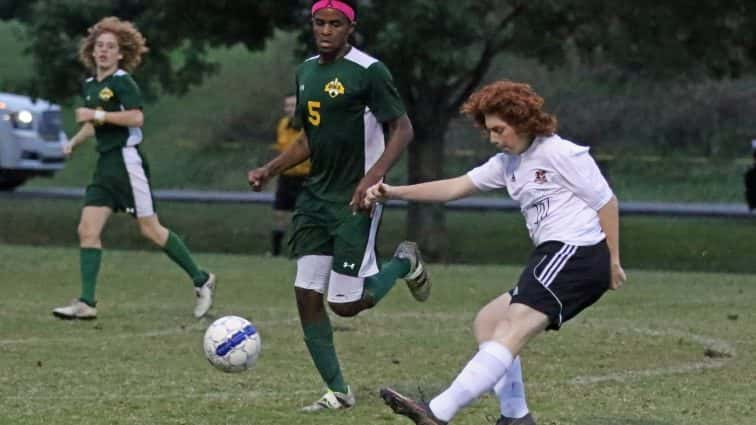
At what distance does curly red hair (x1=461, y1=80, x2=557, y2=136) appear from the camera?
6879 millimetres

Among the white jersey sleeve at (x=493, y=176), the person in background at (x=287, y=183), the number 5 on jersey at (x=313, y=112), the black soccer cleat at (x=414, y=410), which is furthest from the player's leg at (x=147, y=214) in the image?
the person in background at (x=287, y=183)

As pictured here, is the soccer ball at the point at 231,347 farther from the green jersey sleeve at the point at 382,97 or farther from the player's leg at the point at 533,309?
Answer: the player's leg at the point at 533,309

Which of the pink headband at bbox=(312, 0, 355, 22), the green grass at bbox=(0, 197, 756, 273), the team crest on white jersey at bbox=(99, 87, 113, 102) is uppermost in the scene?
the pink headband at bbox=(312, 0, 355, 22)

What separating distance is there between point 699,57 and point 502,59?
15.3 metres

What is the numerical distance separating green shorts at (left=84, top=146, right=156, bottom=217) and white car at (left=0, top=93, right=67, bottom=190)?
13372 millimetres

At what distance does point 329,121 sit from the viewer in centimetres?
795

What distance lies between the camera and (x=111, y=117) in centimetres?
1161

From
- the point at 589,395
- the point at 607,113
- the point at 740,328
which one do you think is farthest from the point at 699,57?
the point at 607,113

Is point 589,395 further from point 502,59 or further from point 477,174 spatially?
point 502,59

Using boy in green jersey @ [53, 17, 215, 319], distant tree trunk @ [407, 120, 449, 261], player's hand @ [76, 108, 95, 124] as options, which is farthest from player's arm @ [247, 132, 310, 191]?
distant tree trunk @ [407, 120, 449, 261]

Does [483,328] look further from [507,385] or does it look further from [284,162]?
[284,162]

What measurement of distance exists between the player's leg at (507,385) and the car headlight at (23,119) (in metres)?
19.2

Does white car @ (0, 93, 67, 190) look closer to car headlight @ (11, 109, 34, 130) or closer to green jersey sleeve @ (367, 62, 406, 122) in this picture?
car headlight @ (11, 109, 34, 130)

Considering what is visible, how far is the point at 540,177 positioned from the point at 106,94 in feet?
18.3
